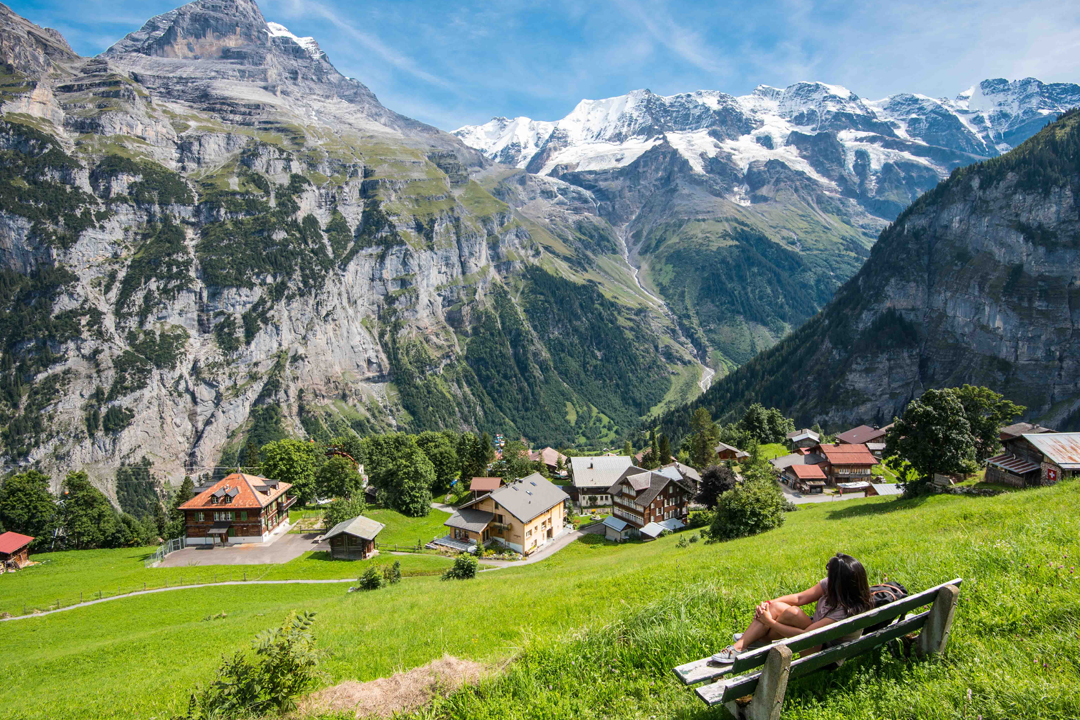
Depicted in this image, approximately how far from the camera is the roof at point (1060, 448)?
35000 millimetres

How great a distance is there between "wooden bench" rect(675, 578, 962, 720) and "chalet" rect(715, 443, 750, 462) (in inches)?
3313

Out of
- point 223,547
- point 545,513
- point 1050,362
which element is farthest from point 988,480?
point 1050,362

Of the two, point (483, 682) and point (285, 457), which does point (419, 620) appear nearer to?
point (483, 682)

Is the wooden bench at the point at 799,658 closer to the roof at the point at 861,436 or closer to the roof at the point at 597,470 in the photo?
the roof at the point at 597,470

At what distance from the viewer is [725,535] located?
36.2 metres

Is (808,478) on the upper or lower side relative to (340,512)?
lower

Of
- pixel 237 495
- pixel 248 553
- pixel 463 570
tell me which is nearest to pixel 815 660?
pixel 463 570

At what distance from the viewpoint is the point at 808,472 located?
2901 inches

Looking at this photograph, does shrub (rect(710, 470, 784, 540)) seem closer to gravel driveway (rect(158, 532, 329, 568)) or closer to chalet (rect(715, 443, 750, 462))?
gravel driveway (rect(158, 532, 329, 568))

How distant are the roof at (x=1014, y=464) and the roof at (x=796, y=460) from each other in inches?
1486

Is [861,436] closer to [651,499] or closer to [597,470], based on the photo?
[597,470]

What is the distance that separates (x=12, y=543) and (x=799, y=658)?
73.5 metres

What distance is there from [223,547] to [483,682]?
2566 inches

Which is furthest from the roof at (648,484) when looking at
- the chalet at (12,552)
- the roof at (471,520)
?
the chalet at (12,552)
